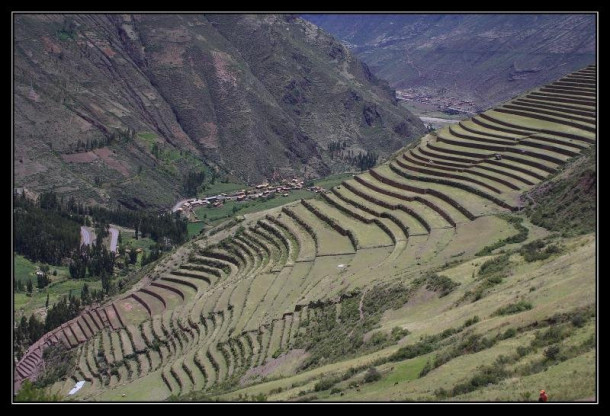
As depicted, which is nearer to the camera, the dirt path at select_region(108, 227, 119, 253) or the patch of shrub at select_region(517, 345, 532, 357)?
the patch of shrub at select_region(517, 345, 532, 357)

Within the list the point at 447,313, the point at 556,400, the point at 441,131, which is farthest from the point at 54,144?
the point at 556,400

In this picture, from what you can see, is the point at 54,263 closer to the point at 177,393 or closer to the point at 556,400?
the point at 177,393

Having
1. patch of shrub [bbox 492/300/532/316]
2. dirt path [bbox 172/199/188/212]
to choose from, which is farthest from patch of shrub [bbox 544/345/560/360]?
dirt path [bbox 172/199/188/212]

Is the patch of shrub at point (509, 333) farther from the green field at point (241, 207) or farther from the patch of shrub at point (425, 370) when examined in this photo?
the green field at point (241, 207)

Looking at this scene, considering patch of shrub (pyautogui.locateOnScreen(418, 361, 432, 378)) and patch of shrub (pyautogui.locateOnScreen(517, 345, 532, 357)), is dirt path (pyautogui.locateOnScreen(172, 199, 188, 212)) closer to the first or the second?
patch of shrub (pyautogui.locateOnScreen(418, 361, 432, 378))

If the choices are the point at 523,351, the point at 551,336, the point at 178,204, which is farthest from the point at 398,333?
the point at 178,204

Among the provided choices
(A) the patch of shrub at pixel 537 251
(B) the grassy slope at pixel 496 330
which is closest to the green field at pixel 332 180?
(A) the patch of shrub at pixel 537 251

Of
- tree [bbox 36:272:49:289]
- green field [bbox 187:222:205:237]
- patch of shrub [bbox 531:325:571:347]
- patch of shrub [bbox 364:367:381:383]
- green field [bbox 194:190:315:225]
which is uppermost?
green field [bbox 194:190:315:225]
